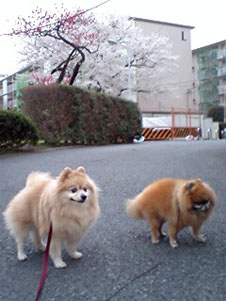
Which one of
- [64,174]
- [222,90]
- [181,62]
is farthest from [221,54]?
[64,174]

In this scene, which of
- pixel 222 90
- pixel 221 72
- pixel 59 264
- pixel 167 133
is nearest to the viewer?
pixel 59 264

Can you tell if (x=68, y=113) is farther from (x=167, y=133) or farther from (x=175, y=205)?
(x=167, y=133)

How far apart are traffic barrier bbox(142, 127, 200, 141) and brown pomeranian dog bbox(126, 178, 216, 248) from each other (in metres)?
24.4

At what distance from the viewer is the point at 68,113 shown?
50.2ft

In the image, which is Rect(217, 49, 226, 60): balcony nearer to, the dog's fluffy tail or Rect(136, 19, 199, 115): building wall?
Rect(136, 19, 199, 115): building wall

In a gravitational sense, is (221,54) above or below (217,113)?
above

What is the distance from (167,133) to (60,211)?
26837mm

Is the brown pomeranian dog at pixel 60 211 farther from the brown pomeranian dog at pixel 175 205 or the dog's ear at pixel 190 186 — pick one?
the dog's ear at pixel 190 186

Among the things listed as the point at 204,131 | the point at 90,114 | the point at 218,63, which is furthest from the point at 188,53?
the point at 90,114

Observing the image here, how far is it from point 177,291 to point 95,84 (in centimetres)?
2779

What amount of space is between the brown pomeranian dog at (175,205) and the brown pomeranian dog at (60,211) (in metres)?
0.56

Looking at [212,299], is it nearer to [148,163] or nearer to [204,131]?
[148,163]

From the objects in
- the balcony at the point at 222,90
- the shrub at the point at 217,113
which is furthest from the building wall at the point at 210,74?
the shrub at the point at 217,113

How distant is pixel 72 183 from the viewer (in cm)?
284
